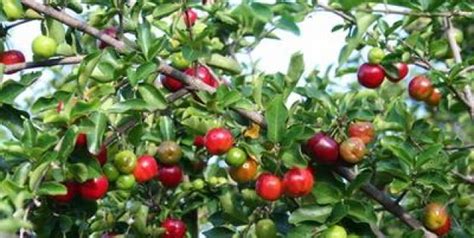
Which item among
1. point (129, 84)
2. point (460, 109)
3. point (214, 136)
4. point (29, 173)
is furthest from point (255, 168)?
point (460, 109)

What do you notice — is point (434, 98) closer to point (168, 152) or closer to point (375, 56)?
point (375, 56)

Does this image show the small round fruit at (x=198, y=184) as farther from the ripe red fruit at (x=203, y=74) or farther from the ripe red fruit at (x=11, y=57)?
the ripe red fruit at (x=11, y=57)

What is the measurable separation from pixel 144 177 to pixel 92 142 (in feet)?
1.12

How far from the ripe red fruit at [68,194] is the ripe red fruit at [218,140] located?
1.34ft

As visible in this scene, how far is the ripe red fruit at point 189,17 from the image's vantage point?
2958 millimetres

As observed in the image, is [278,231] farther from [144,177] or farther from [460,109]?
[460,109]

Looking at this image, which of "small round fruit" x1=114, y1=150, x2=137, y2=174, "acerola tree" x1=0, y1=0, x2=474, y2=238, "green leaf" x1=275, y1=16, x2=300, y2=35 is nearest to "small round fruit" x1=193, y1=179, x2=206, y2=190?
"acerola tree" x1=0, y1=0, x2=474, y2=238

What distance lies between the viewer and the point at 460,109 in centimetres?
352

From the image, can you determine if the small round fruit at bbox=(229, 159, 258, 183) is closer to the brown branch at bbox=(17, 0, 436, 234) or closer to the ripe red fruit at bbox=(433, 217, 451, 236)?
the brown branch at bbox=(17, 0, 436, 234)

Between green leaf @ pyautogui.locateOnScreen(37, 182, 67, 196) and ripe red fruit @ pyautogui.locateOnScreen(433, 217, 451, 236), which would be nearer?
green leaf @ pyautogui.locateOnScreen(37, 182, 67, 196)

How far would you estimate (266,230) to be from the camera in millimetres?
3037

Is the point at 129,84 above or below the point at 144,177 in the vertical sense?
above

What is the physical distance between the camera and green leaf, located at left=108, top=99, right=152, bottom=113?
2.74 metres

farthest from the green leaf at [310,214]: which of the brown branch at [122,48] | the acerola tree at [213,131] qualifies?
the brown branch at [122,48]
